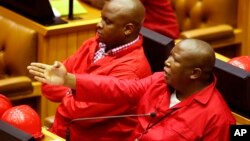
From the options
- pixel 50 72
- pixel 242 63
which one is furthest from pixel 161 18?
pixel 50 72

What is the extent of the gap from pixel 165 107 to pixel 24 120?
1.47 feet

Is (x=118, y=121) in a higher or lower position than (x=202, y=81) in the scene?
lower

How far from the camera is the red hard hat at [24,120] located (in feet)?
8.45

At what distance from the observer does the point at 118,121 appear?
277cm

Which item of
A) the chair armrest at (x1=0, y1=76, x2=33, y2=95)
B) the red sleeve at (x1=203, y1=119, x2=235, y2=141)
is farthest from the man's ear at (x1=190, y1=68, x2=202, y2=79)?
the chair armrest at (x1=0, y1=76, x2=33, y2=95)

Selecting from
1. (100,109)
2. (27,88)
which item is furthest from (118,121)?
(27,88)

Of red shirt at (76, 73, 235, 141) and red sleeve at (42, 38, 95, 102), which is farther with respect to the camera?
red sleeve at (42, 38, 95, 102)

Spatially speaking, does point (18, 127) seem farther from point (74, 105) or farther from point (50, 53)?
point (50, 53)

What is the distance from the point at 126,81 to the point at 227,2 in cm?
142

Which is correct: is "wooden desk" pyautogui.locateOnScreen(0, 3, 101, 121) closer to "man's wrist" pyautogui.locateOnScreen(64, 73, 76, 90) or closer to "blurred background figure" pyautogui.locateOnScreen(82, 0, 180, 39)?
"blurred background figure" pyautogui.locateOnScreen(82, 0, 180, 39)

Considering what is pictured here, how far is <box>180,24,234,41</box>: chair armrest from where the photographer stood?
3.74 meters

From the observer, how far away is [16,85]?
339 centimetres

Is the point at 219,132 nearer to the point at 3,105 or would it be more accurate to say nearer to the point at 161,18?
the point at 3,105

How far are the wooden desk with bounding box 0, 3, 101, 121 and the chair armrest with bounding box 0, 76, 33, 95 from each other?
16 cm
